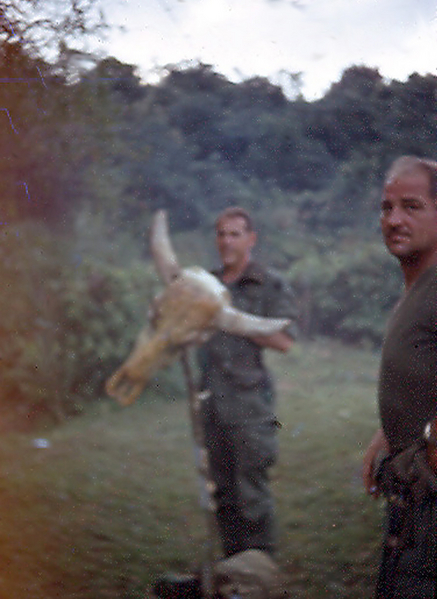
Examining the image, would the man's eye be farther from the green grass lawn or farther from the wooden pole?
the wooden pole

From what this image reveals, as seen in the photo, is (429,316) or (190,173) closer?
(429,316)

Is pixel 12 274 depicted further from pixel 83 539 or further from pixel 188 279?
pixel 83 539

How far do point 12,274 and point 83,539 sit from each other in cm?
88

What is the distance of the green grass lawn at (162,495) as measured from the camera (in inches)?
77.7

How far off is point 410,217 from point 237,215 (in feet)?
1.62

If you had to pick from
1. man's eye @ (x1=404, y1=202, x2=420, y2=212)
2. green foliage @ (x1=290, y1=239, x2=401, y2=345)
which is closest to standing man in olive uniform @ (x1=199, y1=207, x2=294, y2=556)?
green foliage @ (x1=290, y1=239, x2=401, y2=345)

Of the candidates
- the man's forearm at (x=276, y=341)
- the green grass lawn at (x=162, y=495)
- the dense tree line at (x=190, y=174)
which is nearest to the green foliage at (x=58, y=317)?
the dense tree line at (x=190, y=174)

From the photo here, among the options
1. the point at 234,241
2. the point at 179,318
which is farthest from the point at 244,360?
the point at 234,241

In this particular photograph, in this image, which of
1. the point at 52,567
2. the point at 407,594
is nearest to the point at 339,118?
the point at 407,594

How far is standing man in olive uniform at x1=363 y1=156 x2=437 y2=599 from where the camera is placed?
171 cm

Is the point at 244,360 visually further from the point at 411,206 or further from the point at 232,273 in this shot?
the point at 411,206

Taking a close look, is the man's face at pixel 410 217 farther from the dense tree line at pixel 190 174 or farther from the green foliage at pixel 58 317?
the green foliage at pixel 58 317

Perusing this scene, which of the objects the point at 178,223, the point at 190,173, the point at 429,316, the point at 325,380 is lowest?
the point at 325,380

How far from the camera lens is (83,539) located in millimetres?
2072
